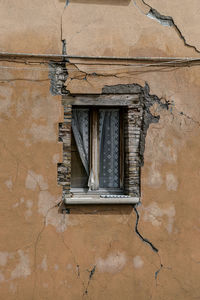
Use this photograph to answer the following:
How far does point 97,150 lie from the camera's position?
531 cm

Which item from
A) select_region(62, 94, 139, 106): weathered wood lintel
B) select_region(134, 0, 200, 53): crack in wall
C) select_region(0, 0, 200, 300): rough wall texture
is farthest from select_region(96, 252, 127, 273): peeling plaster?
select_region(134, 0, 200, 53): crack in wall

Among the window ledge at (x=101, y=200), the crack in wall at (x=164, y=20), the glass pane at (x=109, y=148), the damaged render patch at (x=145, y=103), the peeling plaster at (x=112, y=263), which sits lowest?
the peeling plaster at (x=112, y=263)

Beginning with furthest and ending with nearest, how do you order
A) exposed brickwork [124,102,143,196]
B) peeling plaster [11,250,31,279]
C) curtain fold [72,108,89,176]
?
curtain fold [72,108,89,176]
exposed brickwork [124,102,143,196]
peeling plaster [11,250,31,279]

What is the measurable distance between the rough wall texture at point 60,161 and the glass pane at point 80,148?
0.31 m

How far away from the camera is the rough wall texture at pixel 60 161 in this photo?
16.3 ft

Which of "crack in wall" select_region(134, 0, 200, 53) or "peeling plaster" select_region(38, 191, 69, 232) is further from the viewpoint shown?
"crack in wall" select_region(134, 0, 200, 53)

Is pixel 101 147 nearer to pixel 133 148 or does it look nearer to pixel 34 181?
pixel 133 148

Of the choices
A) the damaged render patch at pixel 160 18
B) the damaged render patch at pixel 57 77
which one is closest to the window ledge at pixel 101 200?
the damaged render patch at pixel 57 77

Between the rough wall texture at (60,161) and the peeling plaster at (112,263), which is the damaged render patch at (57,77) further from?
the peeling plaster at (112,263)

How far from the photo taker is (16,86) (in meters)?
5.01

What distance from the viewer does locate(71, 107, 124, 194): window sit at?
529 centimetres

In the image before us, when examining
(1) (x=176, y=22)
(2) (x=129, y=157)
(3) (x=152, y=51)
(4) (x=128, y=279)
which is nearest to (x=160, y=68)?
(3) (x=152, y=51)

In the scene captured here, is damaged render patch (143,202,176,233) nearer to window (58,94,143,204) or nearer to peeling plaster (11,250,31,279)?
window (58,94,143,204)

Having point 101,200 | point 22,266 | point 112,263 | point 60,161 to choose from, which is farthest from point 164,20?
point 22,266
